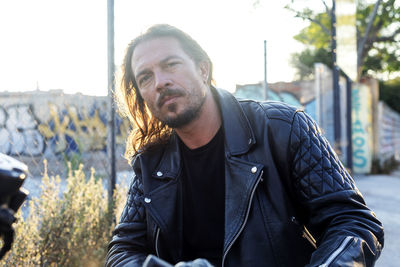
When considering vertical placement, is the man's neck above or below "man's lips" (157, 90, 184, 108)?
below

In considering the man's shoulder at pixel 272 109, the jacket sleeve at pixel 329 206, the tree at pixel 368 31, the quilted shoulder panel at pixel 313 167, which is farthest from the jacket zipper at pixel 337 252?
the tree at pixel 368 31

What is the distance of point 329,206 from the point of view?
158cm

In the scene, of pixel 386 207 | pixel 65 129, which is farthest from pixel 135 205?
pixel 386 207

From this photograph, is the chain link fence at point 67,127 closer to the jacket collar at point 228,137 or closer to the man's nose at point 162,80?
the jacket collar at point 228,137

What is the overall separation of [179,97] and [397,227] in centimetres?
479

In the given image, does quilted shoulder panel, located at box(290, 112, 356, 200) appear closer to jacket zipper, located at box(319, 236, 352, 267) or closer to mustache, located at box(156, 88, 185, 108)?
jacket zipper, located at box(319, 236, 352, 267)

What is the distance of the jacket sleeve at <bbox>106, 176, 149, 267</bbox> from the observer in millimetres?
1875

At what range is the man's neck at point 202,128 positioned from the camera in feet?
6.53

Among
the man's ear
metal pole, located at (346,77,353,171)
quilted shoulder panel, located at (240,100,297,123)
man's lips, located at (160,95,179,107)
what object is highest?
the man's ear

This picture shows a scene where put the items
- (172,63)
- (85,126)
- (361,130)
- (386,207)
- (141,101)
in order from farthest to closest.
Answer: (361,130) → (85,126) → (386,207) → (141,101) → (172,63)

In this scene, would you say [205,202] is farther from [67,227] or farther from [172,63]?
[67,227]

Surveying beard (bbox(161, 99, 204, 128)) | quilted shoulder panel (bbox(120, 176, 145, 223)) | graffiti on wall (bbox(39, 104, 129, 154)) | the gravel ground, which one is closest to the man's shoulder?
beard (bbox(161, 99, 204, 128))

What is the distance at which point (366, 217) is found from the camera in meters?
1.55

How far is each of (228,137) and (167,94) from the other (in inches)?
15.0
